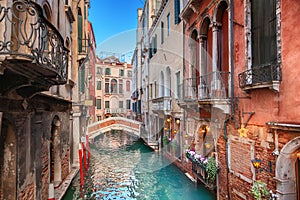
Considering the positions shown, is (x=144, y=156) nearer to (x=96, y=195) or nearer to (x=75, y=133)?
(x=75, y=133)

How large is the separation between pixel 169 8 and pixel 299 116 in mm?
9502

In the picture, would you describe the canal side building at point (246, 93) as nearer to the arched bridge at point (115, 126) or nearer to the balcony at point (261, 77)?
the balcony at point (261, 77)

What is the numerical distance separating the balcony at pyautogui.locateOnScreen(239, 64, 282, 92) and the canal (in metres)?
4.00

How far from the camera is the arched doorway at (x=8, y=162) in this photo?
145 inches

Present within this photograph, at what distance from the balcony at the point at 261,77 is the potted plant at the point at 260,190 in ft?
5.89

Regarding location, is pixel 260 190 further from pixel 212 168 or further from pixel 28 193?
pixel 28 193

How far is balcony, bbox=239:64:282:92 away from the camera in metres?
3.72

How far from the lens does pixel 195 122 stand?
7.77 metres

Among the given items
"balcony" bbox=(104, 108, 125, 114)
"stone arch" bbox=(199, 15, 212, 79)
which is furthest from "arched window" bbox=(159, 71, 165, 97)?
"balcony" bbox=(104, 108, 125, 114)

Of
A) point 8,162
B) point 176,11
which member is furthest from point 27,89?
point 176,11

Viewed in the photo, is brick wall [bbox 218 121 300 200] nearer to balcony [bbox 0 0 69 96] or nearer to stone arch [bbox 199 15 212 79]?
stone arch [bbox 199 15 212 79]

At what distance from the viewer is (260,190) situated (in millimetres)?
4145

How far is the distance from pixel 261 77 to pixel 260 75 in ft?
0.14

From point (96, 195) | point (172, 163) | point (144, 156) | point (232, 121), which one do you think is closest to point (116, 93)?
point (144, 156)
